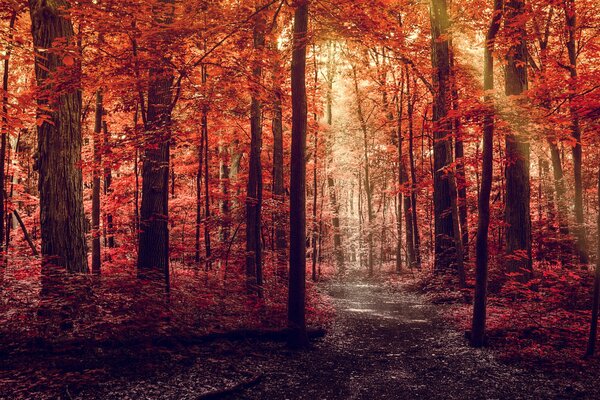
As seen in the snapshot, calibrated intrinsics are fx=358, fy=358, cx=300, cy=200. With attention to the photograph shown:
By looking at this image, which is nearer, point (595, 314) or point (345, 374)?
point (595, 314)

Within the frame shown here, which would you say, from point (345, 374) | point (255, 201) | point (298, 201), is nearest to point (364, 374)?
point (345, 374)

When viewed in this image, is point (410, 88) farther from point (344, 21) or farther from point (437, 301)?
point (344, 21)

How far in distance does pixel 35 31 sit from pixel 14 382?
6.48 metres

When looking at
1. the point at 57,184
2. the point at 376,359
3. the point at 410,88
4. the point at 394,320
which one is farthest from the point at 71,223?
the point at 410,88

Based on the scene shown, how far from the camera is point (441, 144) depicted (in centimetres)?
1291

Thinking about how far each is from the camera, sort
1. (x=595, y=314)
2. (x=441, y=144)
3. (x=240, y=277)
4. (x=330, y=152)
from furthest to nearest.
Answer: (x=330, y=152) < (x=441, y=144) < (x=240, y=277) < (x=595, y=314)

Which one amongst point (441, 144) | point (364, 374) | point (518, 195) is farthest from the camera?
point (441, 144)

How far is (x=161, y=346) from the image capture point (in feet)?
21.7

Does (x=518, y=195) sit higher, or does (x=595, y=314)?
(x=518, y=195)

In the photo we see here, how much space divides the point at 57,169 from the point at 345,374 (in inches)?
272

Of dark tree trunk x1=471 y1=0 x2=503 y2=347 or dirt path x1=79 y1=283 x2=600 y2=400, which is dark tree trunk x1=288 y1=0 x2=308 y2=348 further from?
dark tree trunk x1=471 y1=0 x2=503 y2=347

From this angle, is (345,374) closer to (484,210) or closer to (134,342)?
(134,342)

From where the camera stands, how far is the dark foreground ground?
541cm

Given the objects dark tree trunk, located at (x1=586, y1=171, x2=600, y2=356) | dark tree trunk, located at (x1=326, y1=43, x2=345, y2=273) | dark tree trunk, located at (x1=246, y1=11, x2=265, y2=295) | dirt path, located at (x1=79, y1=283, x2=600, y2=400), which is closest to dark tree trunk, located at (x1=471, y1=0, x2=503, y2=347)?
dirt path, located at (x1=79, y1=283, x2=600, y2=400)
